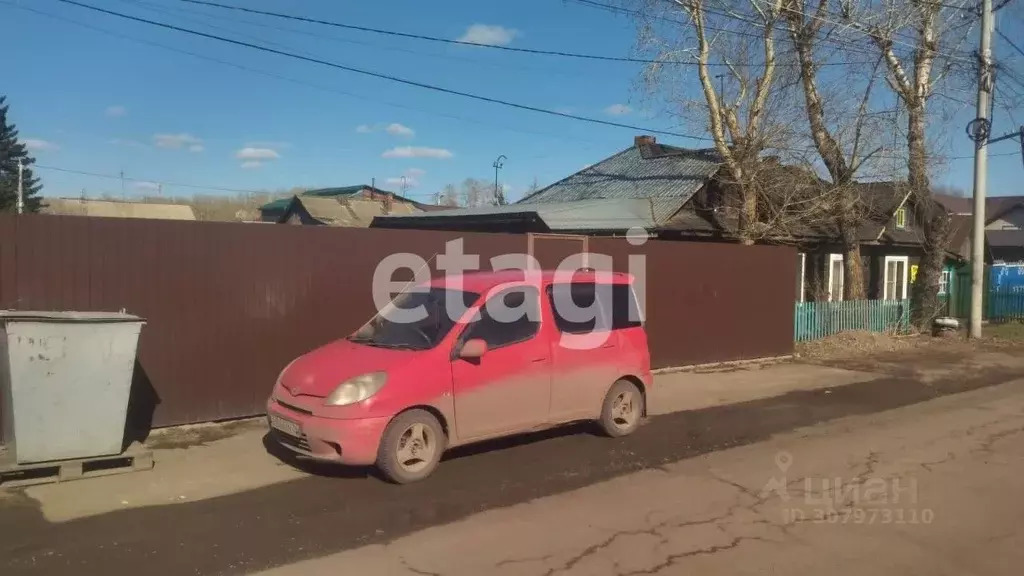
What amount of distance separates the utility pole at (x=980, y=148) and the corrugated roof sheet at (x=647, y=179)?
20.1ft

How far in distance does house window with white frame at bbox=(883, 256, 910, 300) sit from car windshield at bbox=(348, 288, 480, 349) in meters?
21.2

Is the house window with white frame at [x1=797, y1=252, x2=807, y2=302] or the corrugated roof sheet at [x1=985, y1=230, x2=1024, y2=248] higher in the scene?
the corrugated roof sheet at [x1=985, y1=230, x2=1024, y2=248]

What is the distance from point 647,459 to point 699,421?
2.04 m

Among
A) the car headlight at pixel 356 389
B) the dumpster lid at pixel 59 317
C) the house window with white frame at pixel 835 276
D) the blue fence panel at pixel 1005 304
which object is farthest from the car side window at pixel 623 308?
the blue fence panel at pixel 1005 304

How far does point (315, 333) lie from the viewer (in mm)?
8781

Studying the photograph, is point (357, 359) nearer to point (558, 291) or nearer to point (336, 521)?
point (336, 521)

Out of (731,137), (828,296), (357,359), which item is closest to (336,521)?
(357,359)

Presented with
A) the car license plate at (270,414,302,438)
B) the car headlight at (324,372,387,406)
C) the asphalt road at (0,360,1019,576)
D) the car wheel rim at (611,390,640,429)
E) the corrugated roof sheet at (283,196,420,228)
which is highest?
the corrugated roof sheet at (283,196,420,228)

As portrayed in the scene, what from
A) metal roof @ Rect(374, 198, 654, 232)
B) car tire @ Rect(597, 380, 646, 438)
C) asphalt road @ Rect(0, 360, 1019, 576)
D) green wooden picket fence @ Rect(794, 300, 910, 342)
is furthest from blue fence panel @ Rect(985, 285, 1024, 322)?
car tire @ Rect(597, 380, 646, 438)

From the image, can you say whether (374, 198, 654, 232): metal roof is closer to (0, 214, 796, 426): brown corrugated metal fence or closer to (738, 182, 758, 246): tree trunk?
(738, 182, 758, 246): tree trunk

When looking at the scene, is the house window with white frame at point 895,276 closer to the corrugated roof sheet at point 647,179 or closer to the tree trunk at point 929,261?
the tree trunk at point 929,261

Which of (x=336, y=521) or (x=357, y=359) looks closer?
(x=336, y=521)

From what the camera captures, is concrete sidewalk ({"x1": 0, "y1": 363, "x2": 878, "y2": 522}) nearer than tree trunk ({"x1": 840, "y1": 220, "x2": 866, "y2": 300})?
Yes

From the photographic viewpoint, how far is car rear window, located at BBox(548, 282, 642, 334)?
7.60 metres
